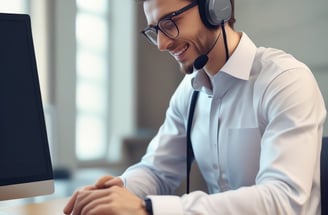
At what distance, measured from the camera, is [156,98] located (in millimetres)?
2842

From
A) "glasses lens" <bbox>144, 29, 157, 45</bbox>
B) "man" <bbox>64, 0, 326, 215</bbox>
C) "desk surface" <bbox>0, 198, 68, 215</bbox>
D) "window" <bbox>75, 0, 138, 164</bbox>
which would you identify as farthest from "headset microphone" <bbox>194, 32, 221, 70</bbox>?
"window" <bbox>75, 0, 138, 164</bbox>

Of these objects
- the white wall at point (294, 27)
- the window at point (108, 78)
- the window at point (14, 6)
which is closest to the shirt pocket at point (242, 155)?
the white wall at point (294, 27)

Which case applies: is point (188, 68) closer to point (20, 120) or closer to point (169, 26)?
point (169, 26)

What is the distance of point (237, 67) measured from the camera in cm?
116

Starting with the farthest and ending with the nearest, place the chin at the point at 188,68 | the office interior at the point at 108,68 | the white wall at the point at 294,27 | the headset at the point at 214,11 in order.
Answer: the office interior at the point at 108,68
the white wall at the point at 294,27
the chin at the point at 188,68
the headset at the point at 214,11

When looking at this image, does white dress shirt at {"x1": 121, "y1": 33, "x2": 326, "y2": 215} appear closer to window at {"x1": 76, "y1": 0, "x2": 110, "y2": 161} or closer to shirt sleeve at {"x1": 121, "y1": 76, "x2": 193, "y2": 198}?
shirt sleeve at {"x1": 121, "y1": 76, "x2": 193, "y2": 198}

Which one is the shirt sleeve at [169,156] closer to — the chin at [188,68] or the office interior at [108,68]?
the chin at [188,68]

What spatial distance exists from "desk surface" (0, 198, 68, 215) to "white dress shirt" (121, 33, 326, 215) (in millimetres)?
185

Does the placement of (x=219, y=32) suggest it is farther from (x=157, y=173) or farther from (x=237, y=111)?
(x=157, y=173)

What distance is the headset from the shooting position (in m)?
1.10

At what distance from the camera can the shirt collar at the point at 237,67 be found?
1157 mm

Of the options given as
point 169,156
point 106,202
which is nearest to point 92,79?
point 169,156

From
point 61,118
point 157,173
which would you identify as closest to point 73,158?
point 61,118

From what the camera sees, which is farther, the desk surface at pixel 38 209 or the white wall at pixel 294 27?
the white wall at pixel 294 27
